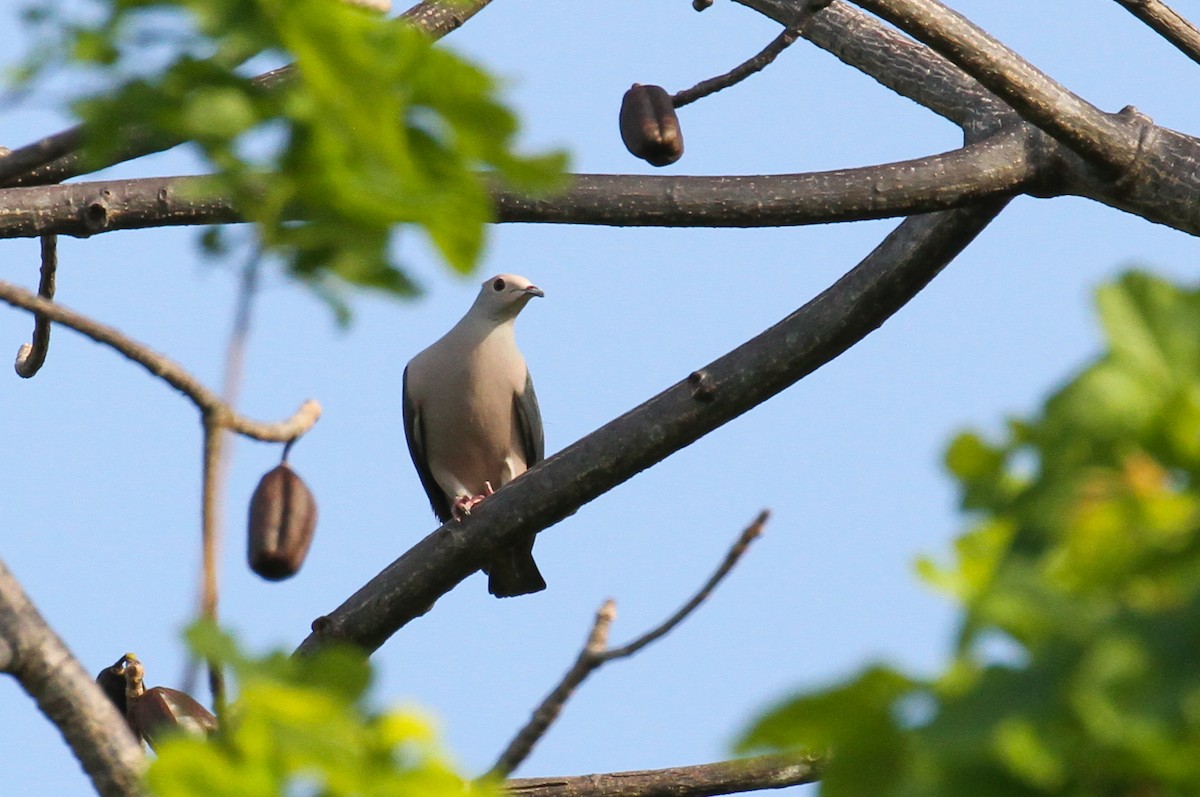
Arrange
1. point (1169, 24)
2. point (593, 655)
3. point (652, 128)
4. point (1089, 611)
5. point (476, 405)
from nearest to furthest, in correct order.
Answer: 1. point (1089, 611)
2. point (593, 655)
3. point (652, 128)
4. point (1169, 24)
5. point (476, 405)

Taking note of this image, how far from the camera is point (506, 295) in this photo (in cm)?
1020

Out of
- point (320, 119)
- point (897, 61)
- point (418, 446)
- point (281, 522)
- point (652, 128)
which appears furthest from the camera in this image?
point (418, 446)

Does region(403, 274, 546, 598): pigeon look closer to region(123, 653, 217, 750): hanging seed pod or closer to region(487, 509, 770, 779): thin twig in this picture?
region(123, 653, 217, 750): hanging seed pod

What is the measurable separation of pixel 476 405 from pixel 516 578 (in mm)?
1126

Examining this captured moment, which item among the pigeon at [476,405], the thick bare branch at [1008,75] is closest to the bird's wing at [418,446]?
the pigeon at [476,405]

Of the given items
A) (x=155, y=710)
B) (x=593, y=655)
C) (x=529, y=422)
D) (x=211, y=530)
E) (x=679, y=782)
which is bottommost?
(x=593, y=655)

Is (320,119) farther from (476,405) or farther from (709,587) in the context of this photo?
(476,405)

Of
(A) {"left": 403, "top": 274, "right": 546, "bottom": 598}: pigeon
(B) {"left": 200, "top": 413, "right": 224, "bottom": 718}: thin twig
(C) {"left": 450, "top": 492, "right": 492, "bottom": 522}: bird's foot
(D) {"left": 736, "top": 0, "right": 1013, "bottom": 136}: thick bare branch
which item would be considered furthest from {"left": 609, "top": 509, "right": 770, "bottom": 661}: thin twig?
(A) {"left": 403, "top": 274, "right": 546, "bottom": 598}: pigeon

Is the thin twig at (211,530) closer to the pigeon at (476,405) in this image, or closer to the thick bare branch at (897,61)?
the thick bare branch at (897,61)

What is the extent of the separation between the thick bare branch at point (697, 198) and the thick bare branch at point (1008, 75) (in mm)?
230

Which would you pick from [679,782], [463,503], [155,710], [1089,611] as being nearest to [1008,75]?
[679,782]

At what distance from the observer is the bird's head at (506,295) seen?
401 inches

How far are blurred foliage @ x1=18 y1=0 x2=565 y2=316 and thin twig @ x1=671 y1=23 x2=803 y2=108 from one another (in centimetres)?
304

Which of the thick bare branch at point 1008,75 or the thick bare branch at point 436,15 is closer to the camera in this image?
the thick bare branch at point 1008,75
